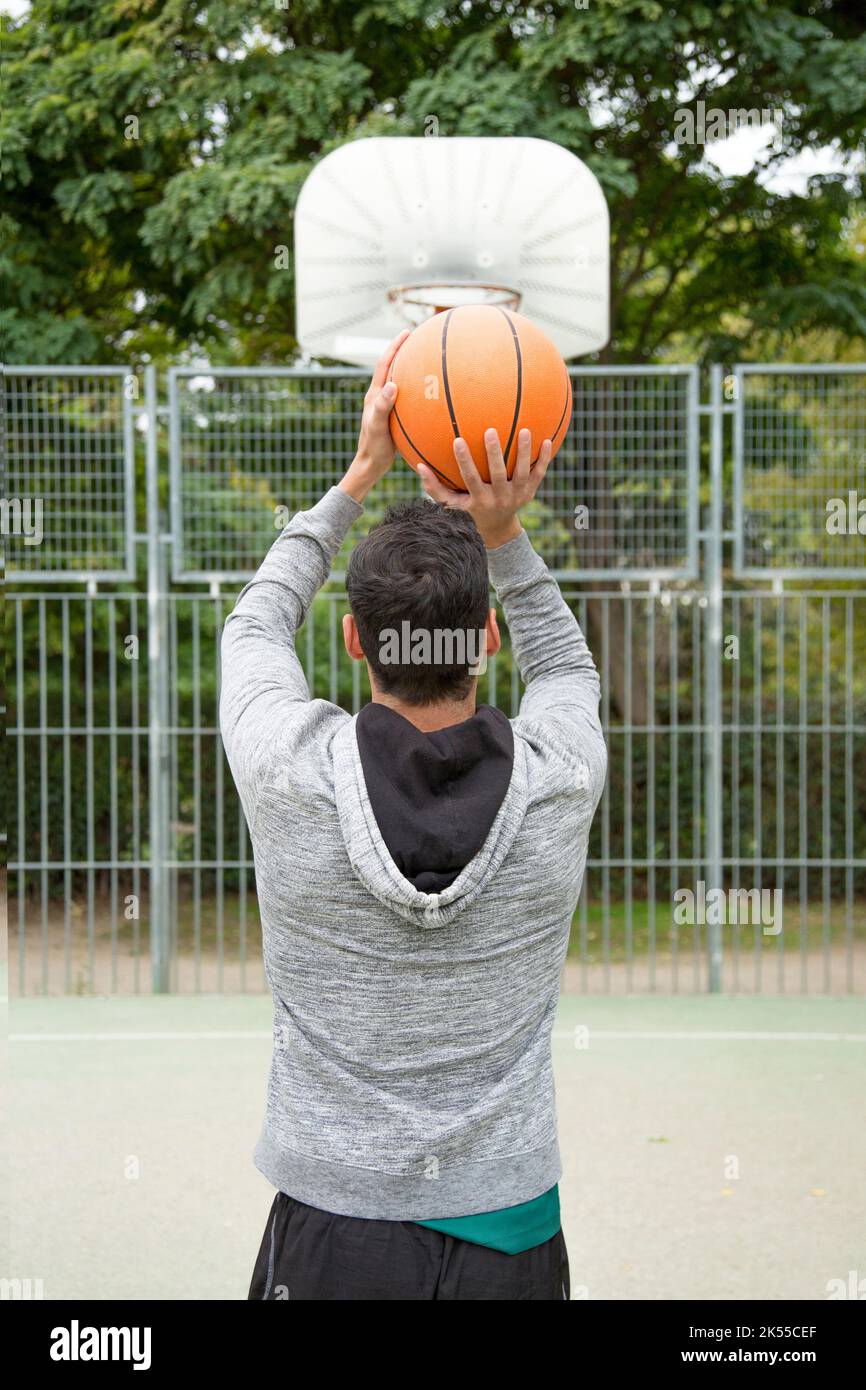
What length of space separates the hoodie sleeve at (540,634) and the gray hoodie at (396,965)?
0.09 meters

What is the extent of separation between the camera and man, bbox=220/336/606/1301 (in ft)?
5.23

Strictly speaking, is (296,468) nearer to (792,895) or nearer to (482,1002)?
(792,895)

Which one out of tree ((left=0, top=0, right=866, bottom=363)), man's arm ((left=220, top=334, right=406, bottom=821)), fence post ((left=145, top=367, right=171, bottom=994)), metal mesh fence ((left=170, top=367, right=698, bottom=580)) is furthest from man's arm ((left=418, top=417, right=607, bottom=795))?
tree ((left=0, top=0, right=866, bottom=363))

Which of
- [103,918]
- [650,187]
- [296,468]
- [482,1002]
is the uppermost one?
[650,187]

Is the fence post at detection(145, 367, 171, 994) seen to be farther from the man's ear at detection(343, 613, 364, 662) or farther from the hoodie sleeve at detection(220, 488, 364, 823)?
the man's ear at detection(343, 613, 364, 662)

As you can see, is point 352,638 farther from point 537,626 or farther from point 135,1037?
point 135,1037

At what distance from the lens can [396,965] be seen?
1.63 meters

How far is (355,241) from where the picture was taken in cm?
712

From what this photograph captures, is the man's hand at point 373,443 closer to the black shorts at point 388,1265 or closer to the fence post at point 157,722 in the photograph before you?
the black shorts at point 388,1265

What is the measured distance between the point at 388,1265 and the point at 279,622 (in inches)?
31.3

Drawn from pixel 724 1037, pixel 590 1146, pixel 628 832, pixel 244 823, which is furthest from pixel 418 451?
pixel 244 823

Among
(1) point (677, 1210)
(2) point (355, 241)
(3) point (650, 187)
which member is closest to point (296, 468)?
(2) point (355, 241)
